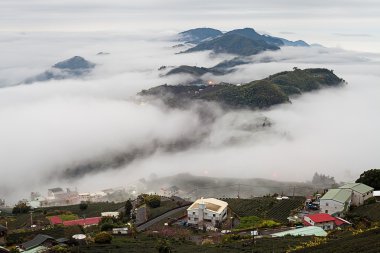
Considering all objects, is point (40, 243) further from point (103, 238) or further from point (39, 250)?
point (103, 238)

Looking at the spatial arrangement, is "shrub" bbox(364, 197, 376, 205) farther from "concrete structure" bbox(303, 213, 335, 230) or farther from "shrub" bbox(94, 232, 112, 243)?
"shrub" bbox(94, 232, 112, 243)

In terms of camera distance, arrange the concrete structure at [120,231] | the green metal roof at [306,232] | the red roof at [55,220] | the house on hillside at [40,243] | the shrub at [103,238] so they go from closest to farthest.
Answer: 1. the house on hillside at [40,243]
2. the shrub at [103,238]
3. the green metal roof at [306,232]
4. the concrete structure at [120,231]
5. the red roof at [55,220]

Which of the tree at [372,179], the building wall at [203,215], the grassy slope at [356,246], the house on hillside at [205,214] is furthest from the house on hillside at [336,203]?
the grassy slope at [356,246]

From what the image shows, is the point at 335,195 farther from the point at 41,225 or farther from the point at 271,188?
the point at 271,188

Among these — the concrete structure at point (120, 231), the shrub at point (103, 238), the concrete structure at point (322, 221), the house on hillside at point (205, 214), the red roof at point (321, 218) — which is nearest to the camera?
the shrub at point (103, 238)

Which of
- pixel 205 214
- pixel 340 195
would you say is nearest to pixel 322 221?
pixel 340 195

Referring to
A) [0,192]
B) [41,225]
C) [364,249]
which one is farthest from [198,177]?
[364,249]

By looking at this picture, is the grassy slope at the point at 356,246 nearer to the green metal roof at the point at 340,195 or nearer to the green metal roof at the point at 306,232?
the green metal roof at the point at 306,232

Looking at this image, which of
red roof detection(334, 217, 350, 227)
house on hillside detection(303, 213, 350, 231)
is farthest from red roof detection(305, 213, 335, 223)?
red roof detection(334, 217, 350, 227)

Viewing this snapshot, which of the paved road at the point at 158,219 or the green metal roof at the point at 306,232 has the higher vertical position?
the green metal roof at the point at 306,232
